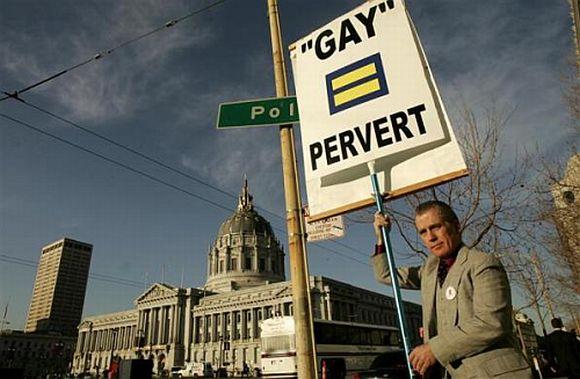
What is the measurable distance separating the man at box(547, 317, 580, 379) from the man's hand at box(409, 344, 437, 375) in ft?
33.2

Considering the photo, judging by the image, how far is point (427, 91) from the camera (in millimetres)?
2344

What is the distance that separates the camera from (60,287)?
531ft

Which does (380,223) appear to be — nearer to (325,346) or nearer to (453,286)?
(453,286)

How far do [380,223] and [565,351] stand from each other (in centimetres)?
1004

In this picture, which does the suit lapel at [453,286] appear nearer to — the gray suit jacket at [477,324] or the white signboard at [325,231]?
the gray suit jacket at [477,324]

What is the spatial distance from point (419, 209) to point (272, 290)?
77.2 metres

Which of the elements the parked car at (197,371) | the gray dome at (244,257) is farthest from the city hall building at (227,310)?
the parked car at (197,371)

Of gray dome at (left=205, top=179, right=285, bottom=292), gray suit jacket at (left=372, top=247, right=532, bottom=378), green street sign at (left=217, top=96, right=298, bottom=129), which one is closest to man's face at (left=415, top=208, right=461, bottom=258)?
gray suit jacket at (left=372, top=247, right=532, bottom=378)

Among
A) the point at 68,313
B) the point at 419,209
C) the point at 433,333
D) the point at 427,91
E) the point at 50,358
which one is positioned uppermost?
the point at 68,313

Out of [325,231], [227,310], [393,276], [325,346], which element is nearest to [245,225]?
[227,310]

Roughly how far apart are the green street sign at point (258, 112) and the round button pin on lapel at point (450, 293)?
6.82 ft

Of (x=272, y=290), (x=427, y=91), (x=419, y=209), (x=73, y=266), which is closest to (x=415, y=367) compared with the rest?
(x=419, y=209)

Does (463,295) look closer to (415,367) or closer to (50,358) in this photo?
(415,367)

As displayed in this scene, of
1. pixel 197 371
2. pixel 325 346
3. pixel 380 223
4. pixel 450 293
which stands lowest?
pixel 450 293
